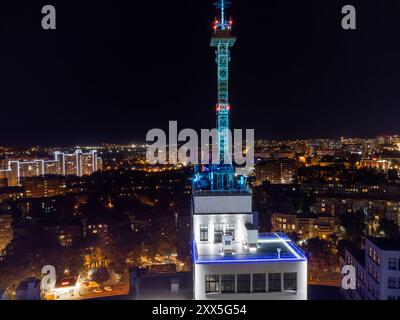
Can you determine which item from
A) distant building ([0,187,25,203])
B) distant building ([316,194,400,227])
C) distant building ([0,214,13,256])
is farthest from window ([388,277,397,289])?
distant building ([0,187,25,203])

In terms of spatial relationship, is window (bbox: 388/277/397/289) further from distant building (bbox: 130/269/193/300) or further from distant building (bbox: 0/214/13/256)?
distant building (bbox: 0/214/13/256)

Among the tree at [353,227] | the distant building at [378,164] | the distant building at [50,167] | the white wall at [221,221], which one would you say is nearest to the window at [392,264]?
the white wall at [221,221]

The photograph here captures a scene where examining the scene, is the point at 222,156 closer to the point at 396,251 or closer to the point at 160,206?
the point at 396,251

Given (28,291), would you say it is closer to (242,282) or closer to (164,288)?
(164,288)
